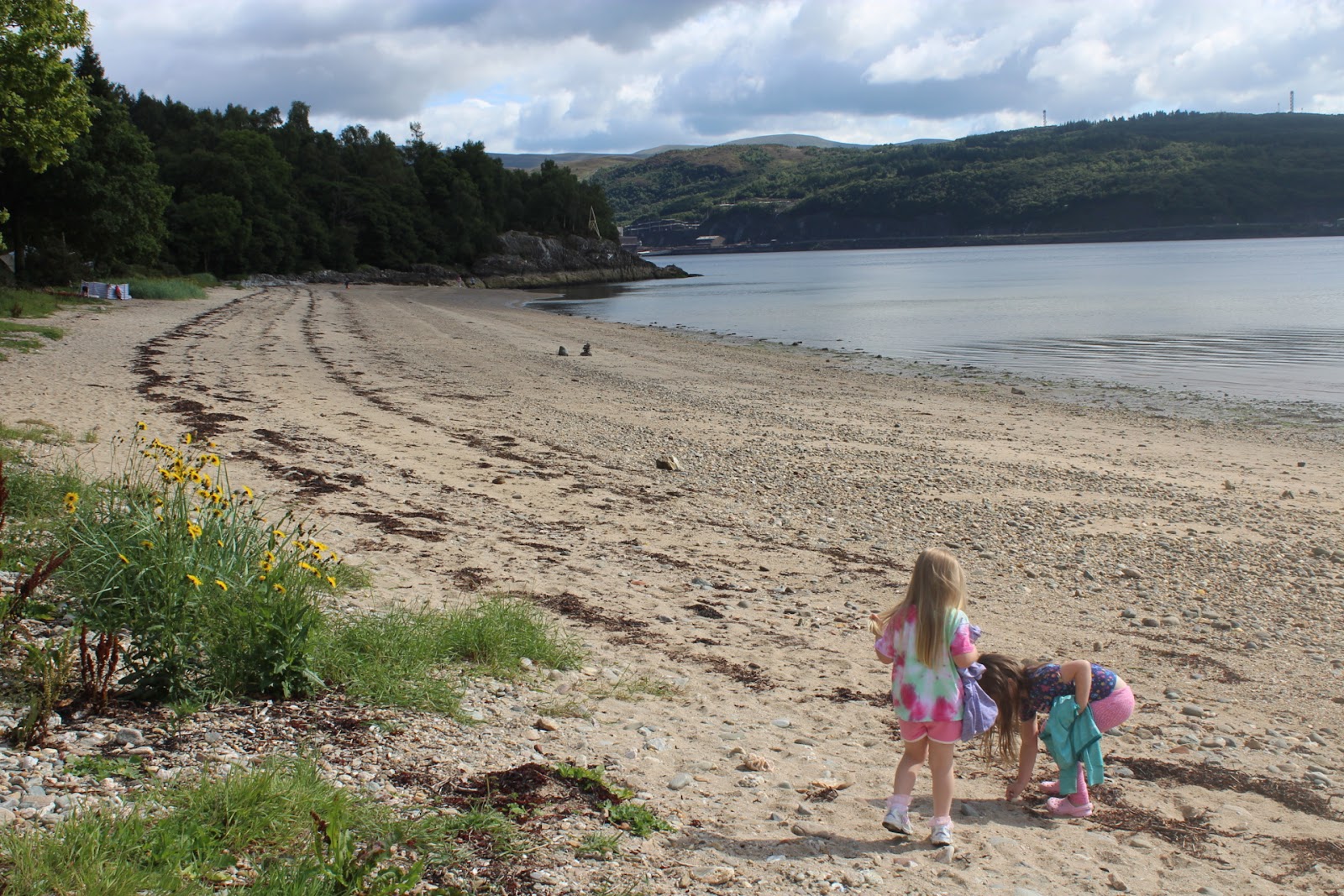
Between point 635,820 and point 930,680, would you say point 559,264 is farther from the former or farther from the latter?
point 635,820

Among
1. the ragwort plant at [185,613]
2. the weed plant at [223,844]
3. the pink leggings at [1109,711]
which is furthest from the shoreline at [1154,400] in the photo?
the weed plant at [223,844]

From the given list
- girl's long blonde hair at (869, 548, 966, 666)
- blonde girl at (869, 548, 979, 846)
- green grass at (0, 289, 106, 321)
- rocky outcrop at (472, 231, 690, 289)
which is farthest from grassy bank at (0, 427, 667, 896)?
rocky outcrop at (472, 231, 690, 289)

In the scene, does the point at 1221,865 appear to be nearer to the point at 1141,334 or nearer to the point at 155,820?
the point at 155,820

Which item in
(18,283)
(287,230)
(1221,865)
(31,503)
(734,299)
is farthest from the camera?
(287,230)

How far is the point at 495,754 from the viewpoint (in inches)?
164

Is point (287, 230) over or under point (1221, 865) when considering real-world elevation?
over

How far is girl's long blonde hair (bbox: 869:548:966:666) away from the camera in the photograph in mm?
4012

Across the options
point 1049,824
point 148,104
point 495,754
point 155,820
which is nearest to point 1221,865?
point 1049,824

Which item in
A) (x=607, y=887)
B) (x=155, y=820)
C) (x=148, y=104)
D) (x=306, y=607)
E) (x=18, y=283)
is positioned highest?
(x=148, y=104)

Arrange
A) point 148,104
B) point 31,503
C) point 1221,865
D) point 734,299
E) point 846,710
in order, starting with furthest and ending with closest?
1. point 148,104
2. point 734,299
3. point 31,503
4. point 846,710
5. point 1221,865

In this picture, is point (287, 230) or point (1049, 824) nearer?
point (1049, 824)

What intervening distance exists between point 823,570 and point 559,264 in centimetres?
12020

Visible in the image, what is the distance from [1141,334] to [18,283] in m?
43.0

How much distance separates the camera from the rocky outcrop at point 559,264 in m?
113
